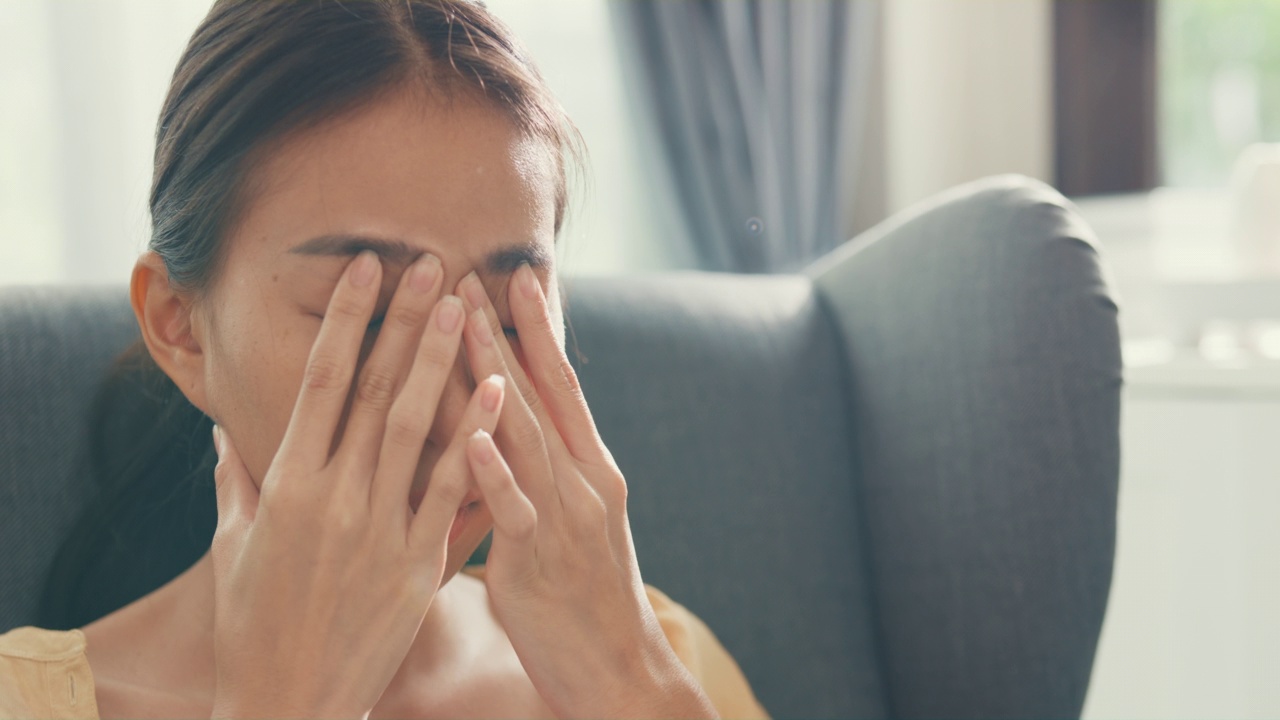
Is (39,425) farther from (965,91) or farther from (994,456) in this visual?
(965,91)

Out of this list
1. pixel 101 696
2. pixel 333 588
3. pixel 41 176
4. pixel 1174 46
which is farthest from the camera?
pixel 1174 46

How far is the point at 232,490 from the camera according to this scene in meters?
0.79

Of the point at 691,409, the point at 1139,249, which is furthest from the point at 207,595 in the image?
the point at 1139,249

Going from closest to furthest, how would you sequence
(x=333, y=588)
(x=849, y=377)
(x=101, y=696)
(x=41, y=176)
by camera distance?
1. (x=333, y=588)
2. (x=101, y=696)
3. (x=849, y=377)
4. (x=41, y=176)

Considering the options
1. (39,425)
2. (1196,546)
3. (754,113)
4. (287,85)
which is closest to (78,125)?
(39,425)

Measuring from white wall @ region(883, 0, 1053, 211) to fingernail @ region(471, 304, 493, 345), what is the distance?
211cm

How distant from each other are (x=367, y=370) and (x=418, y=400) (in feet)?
0.15

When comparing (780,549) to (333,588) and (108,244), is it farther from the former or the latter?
(108,244)

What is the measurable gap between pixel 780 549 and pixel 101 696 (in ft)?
2.27

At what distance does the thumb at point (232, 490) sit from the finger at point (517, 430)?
188 mm

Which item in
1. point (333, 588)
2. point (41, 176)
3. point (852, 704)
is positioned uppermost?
point (41, 176)

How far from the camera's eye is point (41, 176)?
5.50ft

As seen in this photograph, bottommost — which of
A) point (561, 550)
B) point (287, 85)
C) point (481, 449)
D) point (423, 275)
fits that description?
point (561, 550)

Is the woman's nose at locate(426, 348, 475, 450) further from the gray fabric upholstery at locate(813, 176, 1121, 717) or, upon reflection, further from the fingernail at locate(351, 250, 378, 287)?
the gray fabric upholstery at locate(813, 176, 1121, 717)
